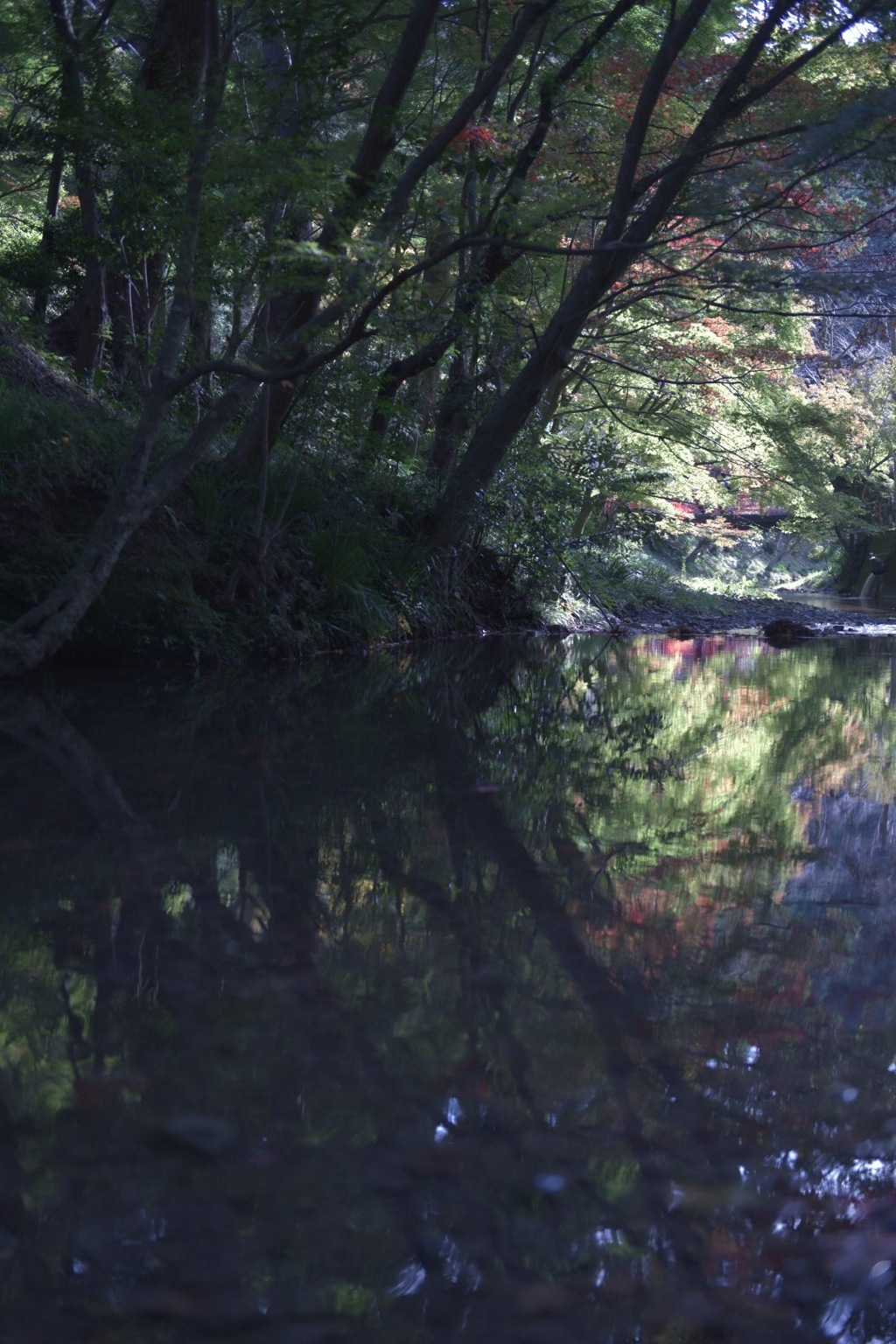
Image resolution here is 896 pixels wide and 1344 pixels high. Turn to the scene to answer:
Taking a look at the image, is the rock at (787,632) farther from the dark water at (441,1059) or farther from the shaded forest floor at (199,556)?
the dark water at (441,1059)

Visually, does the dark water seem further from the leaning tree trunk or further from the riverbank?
the riverbank

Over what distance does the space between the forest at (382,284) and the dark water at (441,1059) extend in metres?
2.75

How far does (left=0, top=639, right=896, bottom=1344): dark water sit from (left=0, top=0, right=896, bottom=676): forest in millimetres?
2754

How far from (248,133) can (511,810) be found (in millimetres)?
4173

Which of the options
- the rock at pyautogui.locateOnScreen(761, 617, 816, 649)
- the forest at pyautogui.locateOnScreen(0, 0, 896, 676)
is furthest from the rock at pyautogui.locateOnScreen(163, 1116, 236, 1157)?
the rock at pyautogui.locateOnScreen(761, 617, 816, 649)

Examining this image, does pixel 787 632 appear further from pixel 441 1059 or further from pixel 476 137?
pixel 441 1059

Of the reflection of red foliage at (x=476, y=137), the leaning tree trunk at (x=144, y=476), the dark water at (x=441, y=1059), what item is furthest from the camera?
the reflection of red foliage at (x=476, y=137)

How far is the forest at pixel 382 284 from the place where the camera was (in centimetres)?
572

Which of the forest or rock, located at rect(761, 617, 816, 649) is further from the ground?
the forest

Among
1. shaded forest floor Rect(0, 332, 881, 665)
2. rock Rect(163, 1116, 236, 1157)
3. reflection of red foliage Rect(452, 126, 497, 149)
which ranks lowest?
rock Rect(163, 1116, 236, 1157)

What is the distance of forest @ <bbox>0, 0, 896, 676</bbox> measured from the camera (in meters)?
5.72

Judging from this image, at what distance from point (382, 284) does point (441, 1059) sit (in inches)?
222

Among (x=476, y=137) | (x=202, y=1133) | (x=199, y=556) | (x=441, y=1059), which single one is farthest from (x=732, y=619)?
(x=202, y=1133)

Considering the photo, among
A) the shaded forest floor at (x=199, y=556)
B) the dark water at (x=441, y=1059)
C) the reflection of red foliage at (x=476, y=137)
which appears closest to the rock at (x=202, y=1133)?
the dark water at (x=441, y=1059)
